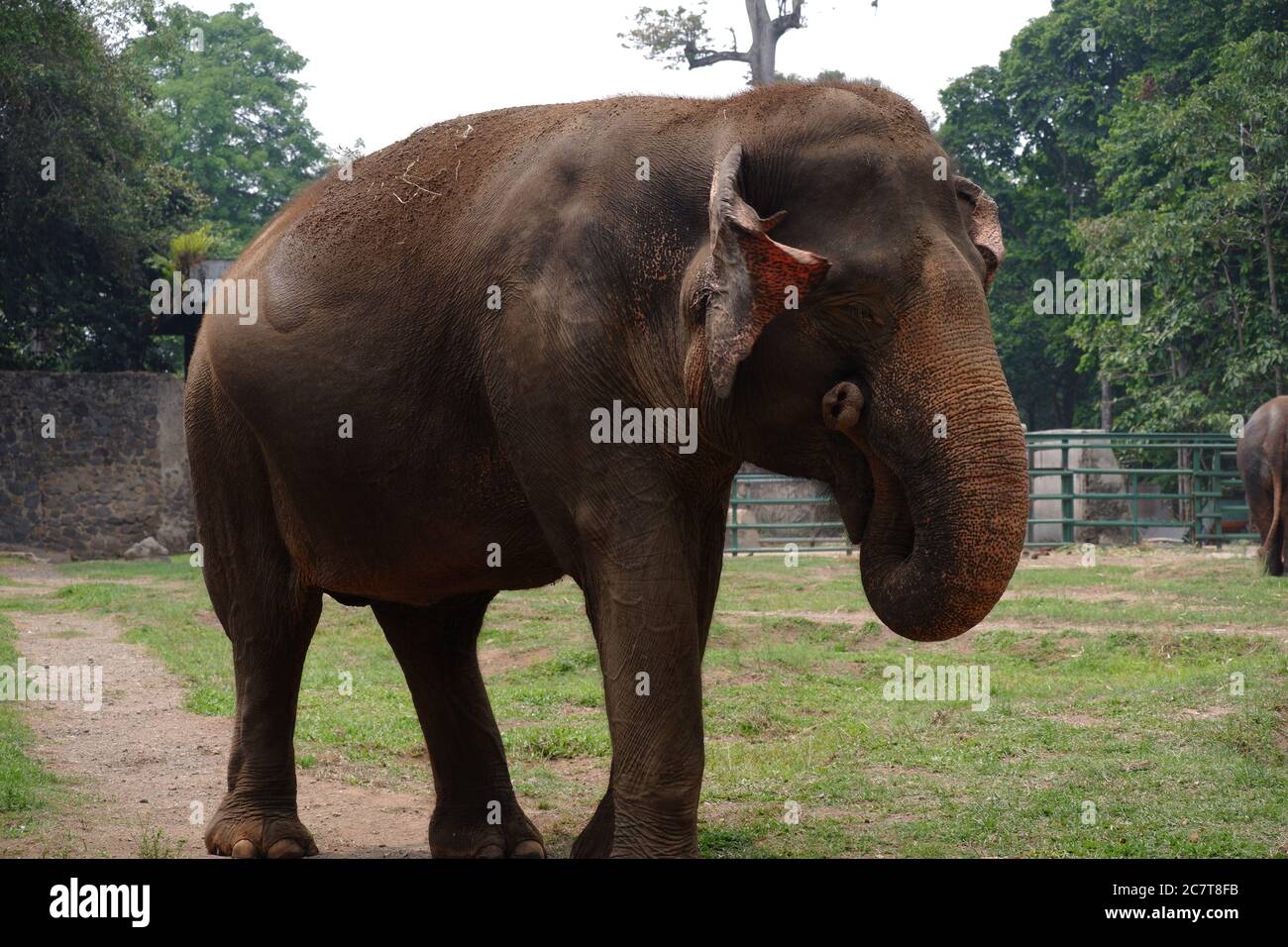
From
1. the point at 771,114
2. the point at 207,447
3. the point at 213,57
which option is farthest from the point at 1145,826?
the point at 213,57

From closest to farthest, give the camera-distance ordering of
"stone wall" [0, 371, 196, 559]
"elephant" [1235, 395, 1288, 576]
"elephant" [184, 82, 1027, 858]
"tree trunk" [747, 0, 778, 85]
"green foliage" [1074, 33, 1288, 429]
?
1. "elephant" [184, 82, 1027, 858]
2. "elephant" [1235, 395, 1288, 576]
3. "green foliage" [1074, 33, 1288, 429]
4. "stone wall" [0, 371, 196, 559]
5. "tree trunk" [747, 0, 778, 85]

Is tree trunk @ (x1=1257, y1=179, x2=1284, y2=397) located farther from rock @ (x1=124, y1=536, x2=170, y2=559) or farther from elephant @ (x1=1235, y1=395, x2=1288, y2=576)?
rock @ (x1=124, y1=536, x2=170, y2=559)

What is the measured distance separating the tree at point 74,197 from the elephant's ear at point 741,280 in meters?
22.3

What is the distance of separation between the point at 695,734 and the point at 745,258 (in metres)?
1.36

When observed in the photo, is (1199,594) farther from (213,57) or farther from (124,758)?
(213,57)

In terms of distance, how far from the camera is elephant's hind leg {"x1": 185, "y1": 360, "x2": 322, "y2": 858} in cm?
570

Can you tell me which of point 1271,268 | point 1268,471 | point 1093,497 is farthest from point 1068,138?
point 1268,471

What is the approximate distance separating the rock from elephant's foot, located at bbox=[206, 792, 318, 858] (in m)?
21.9

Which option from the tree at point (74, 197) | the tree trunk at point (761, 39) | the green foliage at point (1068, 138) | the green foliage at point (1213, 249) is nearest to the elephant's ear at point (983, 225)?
Result: the green foliage at point (1213, 249)

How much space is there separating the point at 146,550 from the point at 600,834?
2314 cm

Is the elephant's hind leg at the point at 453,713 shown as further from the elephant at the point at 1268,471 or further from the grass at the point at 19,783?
the elephant at the point at 1268,471

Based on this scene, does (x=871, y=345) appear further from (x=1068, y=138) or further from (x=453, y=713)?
(x=1068, y=138)

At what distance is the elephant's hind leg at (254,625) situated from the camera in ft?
18.7

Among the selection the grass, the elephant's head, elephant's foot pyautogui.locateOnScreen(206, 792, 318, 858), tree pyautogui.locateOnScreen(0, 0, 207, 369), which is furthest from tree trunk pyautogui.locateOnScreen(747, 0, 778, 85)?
the elephant's head
